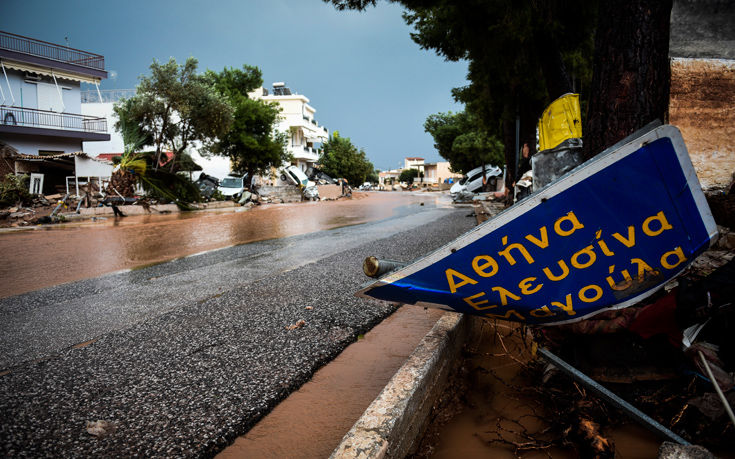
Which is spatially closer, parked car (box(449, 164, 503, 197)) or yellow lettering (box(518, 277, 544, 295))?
yellow lettering (box(518, 277, 544, 295))

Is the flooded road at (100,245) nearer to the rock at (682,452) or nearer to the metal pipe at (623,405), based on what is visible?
the metal pipe at (623,405)

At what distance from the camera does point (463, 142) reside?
3488 centimetres

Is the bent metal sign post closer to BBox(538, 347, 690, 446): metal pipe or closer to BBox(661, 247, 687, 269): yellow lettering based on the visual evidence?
BBox(661, 247, 687, 269): yellow lettering

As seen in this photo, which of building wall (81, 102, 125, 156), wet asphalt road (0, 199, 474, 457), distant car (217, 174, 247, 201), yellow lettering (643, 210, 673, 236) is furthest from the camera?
building wall (81, 102, 125, 156)

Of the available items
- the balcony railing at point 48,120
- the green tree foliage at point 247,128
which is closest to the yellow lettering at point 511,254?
the balcony railing at point 48,120

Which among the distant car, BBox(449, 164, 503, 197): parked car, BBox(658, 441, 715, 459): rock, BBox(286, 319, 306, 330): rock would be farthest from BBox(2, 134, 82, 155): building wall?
BBox(658, 441, 715, 459): rock

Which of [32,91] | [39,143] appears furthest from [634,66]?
[32,91]

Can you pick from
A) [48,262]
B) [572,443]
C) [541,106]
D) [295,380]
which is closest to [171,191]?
[48,262]

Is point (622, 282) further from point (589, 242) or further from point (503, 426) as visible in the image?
point (503, 426)

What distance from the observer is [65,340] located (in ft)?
9.84

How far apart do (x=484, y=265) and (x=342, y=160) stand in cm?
5246

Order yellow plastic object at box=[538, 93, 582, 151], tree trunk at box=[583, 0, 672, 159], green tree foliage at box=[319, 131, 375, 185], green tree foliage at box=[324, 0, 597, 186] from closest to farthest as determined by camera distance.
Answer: tree trunk at box=[583, 0, 672, 159]
yellow plastic object at box=[538, 93, 582, 151]
green tree foliage at box=[324, 0, 597, 186]
green tree foliage at box=[319, 131, 375, 185]

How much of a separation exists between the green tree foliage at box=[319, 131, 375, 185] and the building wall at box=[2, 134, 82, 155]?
32230 mm

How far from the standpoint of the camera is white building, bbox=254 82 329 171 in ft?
157
